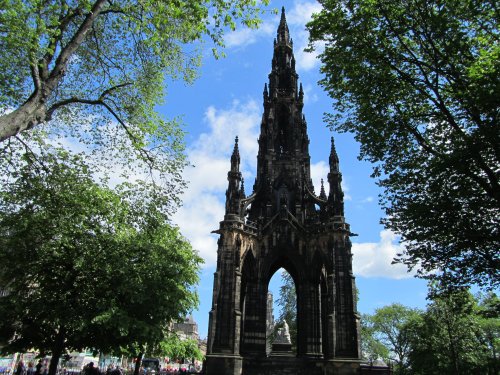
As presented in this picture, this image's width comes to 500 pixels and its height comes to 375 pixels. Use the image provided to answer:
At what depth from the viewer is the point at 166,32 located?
1184cm

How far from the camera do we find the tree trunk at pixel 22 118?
29.6ft

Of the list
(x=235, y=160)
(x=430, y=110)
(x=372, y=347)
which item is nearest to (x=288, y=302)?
(x=372, y=347)

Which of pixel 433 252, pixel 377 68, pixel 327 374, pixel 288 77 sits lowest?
pixel 327 374

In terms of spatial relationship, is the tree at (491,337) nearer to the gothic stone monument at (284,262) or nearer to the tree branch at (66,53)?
the gothic stone monument at (284,262)

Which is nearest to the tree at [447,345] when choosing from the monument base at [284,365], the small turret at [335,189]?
the monument base at [284,365]

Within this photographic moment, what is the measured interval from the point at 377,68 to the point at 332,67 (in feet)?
4.91

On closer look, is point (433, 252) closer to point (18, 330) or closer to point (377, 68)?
point (377, 68)

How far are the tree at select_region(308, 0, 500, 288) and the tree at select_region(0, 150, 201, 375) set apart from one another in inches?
364

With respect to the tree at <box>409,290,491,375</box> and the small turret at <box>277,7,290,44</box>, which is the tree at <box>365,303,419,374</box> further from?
the small turret at <box>277,7,290,44</box>

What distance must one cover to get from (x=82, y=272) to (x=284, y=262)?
1606 centimetres

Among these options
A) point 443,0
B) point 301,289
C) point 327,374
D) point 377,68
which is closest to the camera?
point 443,0

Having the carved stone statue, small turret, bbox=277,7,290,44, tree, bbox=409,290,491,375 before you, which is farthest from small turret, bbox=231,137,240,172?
tree, bbox=409,290,491,375

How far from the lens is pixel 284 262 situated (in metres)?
30.7

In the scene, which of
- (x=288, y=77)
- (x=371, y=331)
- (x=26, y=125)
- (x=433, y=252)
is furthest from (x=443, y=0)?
(x=371, y=331)
